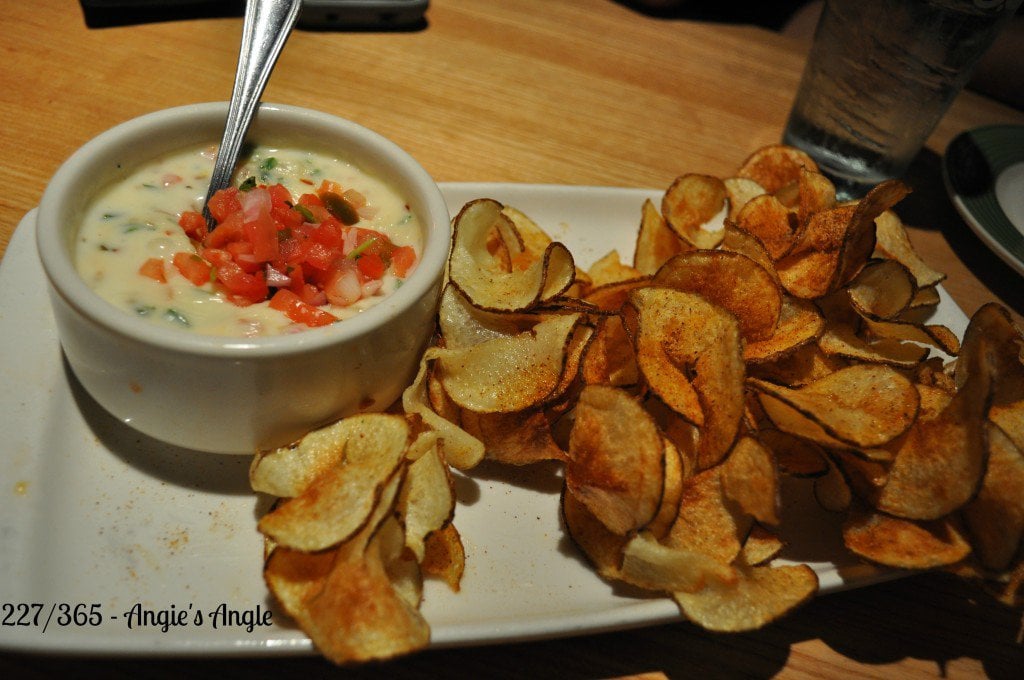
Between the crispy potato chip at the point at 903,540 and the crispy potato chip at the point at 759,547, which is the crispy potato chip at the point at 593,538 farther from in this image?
the crispy potato chip at the point at 903,540

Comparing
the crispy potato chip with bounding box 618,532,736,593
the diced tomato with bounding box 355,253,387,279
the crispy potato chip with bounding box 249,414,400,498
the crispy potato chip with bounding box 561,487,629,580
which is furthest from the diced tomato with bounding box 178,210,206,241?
the crispy potato chip with bounding box 618,532,736,593

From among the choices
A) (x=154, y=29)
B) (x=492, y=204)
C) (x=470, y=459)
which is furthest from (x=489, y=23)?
(x=470, y=459)

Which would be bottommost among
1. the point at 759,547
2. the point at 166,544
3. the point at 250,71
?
the point at 166,544

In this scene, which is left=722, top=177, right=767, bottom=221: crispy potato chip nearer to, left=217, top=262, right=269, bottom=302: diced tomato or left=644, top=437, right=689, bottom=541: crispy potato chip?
left=644, top=437, right=689, bottom=541: crispy potato chip

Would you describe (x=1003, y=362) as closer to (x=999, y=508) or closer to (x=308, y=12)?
(x=999, y=508)

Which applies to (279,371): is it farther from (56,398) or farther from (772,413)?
(772,413)

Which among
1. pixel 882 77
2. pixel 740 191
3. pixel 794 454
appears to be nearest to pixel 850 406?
pixel 794 454
